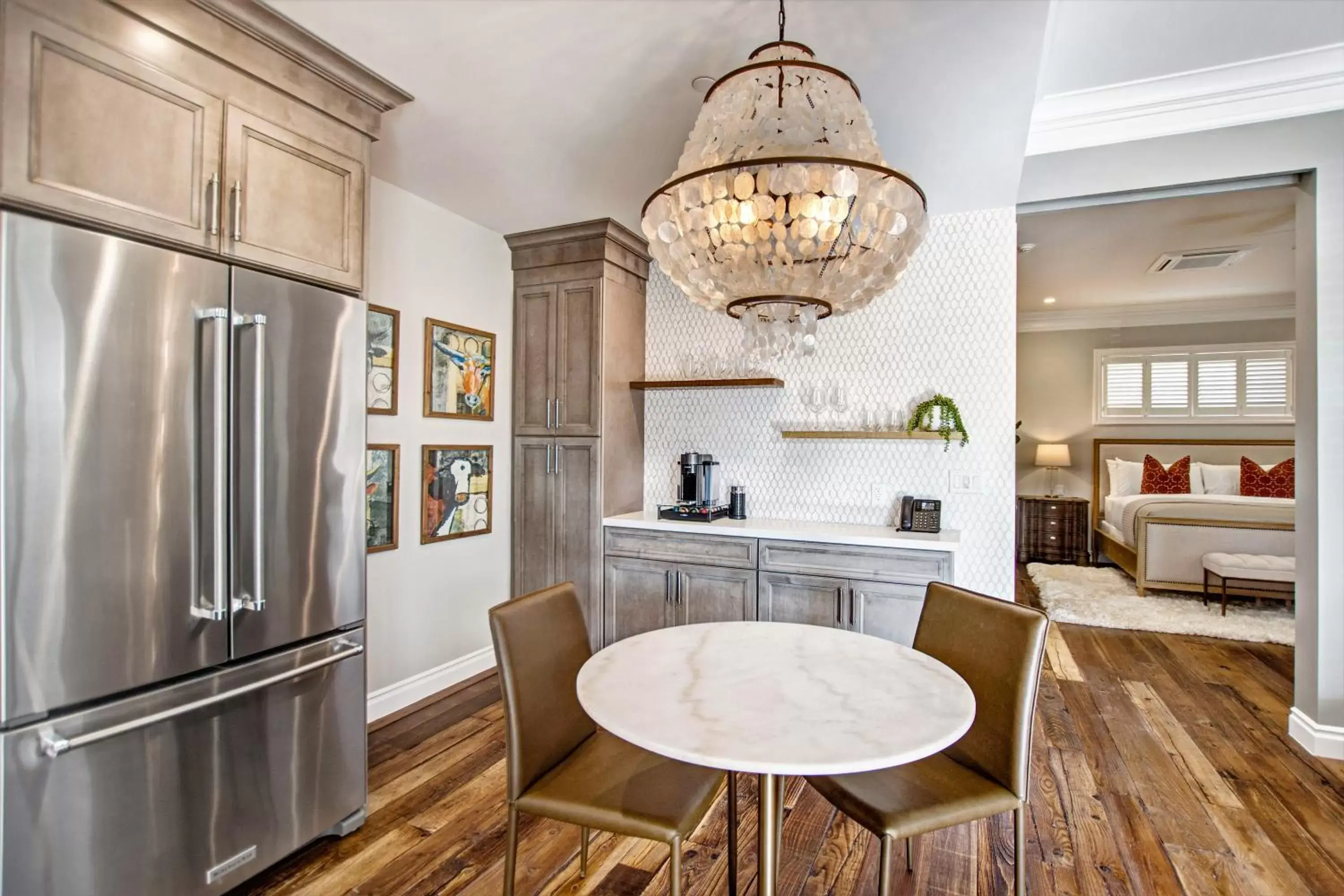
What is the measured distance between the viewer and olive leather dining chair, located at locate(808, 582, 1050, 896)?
5.12 feet

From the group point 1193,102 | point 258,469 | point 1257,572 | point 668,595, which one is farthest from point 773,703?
point 1257,572

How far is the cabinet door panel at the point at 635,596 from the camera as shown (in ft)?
11.8

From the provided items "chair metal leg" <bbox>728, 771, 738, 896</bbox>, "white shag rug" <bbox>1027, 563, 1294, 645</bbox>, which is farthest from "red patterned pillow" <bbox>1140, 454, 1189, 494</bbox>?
"chair metal leg" <bbox>728, 771, 738, 896</bbox>

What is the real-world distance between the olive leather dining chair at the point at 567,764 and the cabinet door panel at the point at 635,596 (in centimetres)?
161

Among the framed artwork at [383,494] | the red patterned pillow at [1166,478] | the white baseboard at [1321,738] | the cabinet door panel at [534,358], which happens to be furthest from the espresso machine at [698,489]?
the red patterned pillow at [1166,478]

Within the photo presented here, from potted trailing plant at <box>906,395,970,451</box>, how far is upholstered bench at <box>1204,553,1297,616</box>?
344 cm

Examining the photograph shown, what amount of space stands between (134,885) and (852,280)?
245 centimetres

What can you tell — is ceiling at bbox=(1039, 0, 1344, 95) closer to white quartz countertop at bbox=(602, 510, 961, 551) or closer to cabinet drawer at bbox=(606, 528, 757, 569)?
white quartz countertop at bbox=(602, 510, 961, 551)

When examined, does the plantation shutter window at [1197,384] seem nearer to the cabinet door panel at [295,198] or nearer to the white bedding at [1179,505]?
the white bedding at [1179,505]

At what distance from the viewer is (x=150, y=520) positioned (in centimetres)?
166

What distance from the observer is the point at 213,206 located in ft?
5.98

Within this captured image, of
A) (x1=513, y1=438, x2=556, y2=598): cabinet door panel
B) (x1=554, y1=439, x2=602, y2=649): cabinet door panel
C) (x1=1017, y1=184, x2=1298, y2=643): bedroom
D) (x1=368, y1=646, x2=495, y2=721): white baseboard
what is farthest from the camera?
(x1=1017, y1=184, x2=1298, y2=643): bedroom

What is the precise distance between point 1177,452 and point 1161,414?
1.46ft

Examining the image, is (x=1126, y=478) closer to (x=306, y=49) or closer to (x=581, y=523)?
(x=581, y=523)
